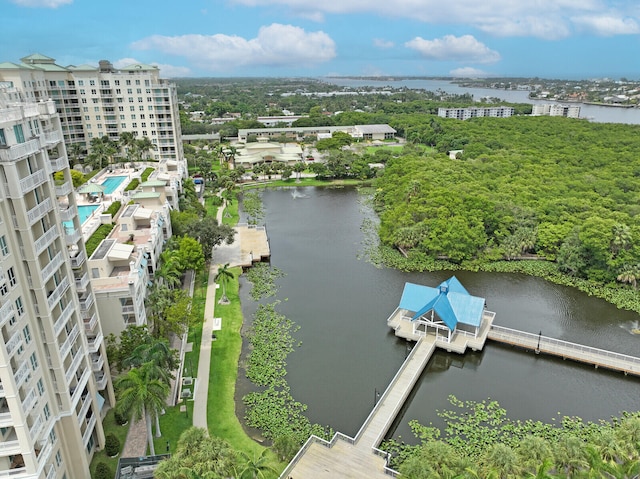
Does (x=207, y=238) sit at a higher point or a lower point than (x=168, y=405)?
higher

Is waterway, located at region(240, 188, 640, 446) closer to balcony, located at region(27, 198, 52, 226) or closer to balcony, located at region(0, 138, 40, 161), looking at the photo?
balcony, located at region(27, 198, 52, 226)

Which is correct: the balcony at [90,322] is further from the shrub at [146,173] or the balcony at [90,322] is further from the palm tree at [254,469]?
the shrub at [146,173]

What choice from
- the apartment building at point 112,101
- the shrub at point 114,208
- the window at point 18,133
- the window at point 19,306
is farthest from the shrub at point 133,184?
the window at point 19,306

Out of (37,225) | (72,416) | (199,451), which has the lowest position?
(199,451)

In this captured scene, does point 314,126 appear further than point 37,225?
Yes

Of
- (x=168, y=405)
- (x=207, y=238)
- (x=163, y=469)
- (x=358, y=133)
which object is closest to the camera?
(x=163, y=469)

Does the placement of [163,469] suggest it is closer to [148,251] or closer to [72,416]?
[72,416]

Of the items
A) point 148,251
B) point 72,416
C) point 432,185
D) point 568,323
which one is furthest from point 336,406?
point 432,185

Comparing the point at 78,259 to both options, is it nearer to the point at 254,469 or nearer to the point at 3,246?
the point at 3,246
